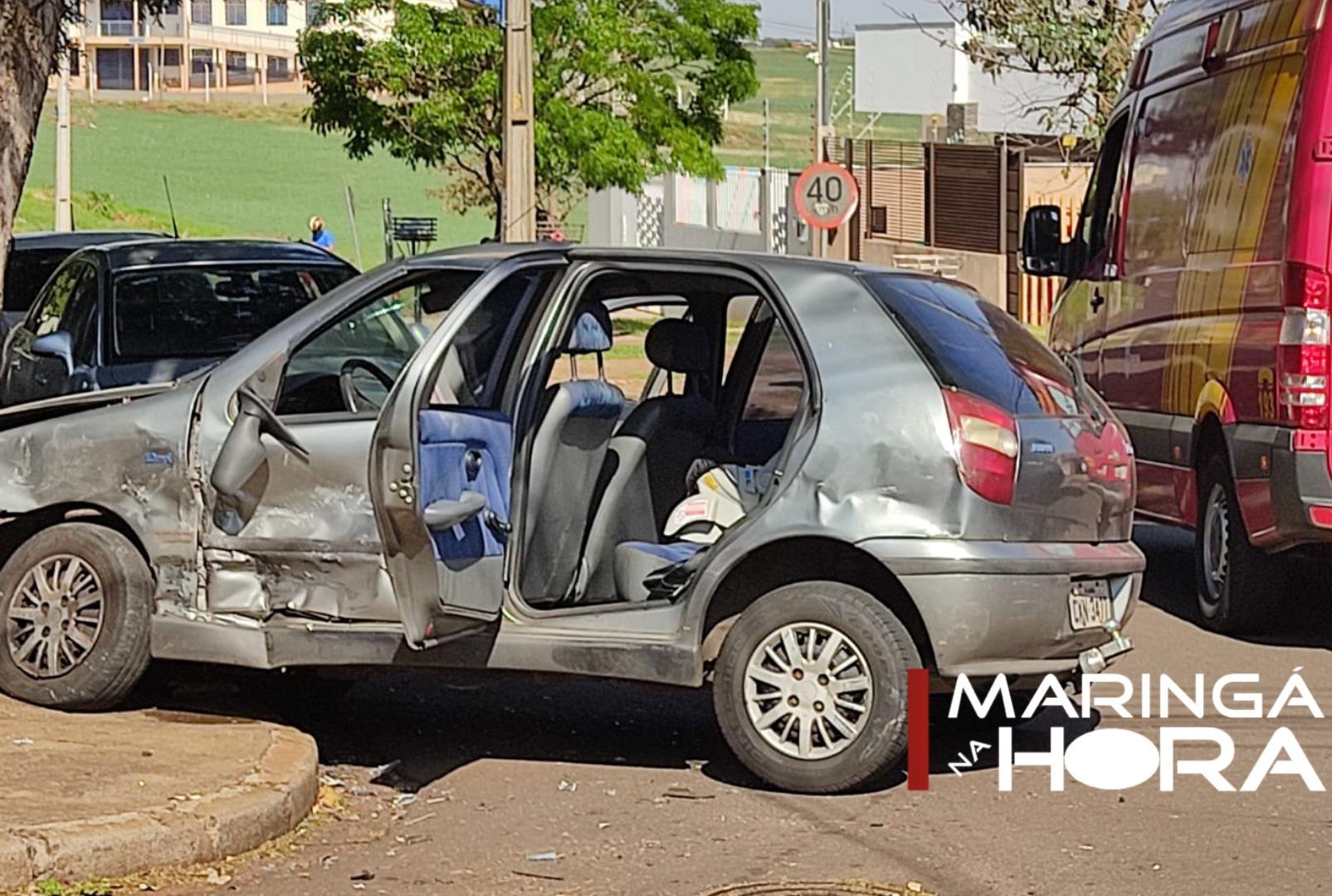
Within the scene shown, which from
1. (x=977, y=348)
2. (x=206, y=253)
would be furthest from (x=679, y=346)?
(x=206, y=253)

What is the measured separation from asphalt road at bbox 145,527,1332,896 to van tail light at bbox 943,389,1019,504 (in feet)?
3.41

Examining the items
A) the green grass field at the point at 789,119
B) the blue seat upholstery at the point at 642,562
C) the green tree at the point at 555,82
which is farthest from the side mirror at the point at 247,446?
the green grass field at the point at 789,119

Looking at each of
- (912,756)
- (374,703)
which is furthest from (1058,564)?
(374,703)

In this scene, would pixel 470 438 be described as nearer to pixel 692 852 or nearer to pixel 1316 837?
pixel 692 852

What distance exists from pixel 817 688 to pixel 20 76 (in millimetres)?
3753

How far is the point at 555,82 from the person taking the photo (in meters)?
30.8

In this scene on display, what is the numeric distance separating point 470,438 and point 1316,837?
2966 mm

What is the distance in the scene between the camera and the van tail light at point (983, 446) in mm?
7234

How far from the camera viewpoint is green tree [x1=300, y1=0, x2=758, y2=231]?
29.9 meters

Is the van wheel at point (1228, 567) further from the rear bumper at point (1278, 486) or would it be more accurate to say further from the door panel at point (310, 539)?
the door panel at point (310, 539)

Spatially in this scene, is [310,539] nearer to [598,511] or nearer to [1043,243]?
[598,511]

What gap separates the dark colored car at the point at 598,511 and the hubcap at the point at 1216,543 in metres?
2.57

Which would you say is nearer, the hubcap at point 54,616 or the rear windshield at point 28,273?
the hubcap at point 54,616

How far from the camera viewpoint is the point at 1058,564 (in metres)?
7.38
